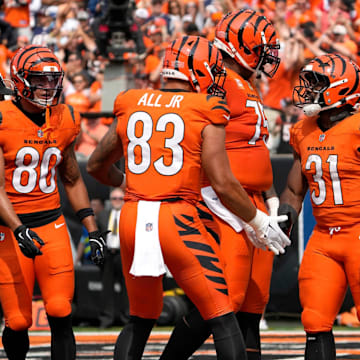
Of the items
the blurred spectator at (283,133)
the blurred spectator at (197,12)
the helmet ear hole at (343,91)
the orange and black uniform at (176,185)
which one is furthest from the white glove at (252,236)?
the blurred spectator at (197,12)

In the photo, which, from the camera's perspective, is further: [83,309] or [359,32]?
[359,32]

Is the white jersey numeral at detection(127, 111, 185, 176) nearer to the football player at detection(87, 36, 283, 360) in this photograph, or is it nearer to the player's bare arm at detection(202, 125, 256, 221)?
the football player at detection(87, 36, 283, 360)

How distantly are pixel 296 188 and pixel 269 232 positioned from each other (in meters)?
0.66

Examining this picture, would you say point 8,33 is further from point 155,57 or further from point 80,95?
point 155,57

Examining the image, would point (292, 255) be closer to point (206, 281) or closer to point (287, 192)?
point (287, 192)

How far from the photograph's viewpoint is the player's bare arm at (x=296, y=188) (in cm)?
547

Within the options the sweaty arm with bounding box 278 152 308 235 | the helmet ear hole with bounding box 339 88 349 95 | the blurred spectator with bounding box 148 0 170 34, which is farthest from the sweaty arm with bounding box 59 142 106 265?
the blurred spectator with bounding box 148 0 170 34

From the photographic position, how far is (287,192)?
18.1ft

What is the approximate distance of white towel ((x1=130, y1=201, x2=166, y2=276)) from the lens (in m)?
4.46

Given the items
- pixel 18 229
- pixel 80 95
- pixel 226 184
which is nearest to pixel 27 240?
pixel 18 229

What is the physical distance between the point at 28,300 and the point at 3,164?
81 cm

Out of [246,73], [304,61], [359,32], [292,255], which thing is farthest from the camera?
[359,32]

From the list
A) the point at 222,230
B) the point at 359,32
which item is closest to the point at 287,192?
the point at 222,230

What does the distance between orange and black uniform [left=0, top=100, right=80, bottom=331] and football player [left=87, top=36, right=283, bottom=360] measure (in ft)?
2.27
